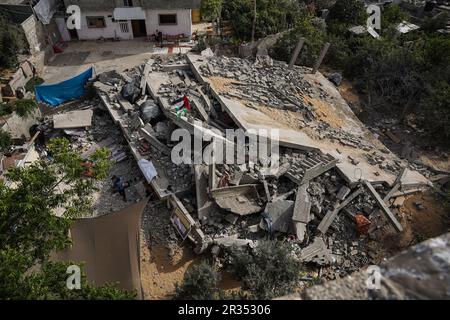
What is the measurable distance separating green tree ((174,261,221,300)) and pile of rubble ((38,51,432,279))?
159cm

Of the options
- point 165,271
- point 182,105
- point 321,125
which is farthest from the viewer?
point 321,125

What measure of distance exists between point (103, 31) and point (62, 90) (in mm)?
8638

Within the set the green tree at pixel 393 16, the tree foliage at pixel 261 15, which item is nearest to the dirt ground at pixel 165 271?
the tree foliage at pixel 261 15

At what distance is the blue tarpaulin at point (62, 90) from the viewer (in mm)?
16406

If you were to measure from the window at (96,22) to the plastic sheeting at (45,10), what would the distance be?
235 cm

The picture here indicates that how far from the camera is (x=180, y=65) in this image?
56.9 ft

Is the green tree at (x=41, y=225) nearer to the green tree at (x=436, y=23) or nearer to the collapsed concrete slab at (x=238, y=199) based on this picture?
the collapsed concrete slab at (x=238, y=199)

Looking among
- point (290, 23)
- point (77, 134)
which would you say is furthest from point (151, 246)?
point (290, 23)

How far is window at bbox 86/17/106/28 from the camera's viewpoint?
896 inches

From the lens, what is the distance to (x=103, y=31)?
23328mm

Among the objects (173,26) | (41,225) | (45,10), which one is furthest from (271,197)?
(45,10)

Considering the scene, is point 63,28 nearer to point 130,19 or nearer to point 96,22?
point 96,22

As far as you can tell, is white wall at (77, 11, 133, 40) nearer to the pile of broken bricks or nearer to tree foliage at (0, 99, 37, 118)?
tree foliage at (0, 99, 37, 118)

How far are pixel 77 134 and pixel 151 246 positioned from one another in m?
7.33
